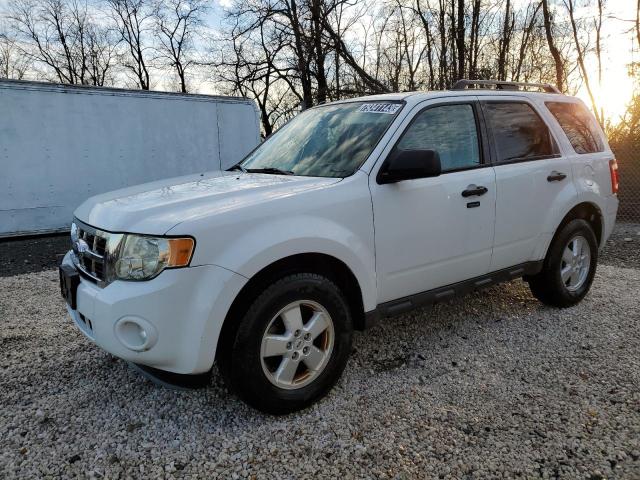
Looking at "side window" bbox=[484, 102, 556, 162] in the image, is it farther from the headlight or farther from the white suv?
the headlight

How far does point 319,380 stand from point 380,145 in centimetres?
147

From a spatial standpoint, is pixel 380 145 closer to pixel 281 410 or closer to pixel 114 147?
pixel 281 410

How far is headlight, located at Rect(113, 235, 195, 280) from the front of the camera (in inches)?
84.0

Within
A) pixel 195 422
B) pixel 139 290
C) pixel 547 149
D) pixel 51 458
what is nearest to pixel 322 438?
pixel 195 422

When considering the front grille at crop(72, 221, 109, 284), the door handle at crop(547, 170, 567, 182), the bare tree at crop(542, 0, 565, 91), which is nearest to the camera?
the front grille at crop(72, 221, 109, 284)

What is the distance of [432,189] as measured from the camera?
2.98 metres

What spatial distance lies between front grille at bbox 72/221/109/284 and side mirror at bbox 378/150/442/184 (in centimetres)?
163

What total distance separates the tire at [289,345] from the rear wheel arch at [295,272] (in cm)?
3

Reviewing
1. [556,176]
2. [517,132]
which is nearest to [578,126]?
[556,176]

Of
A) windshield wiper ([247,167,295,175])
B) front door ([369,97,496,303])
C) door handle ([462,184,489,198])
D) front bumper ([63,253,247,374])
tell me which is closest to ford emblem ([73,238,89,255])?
front bumper ([63,253,247,374])

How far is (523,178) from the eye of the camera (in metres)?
3.51

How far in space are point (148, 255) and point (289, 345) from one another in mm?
871

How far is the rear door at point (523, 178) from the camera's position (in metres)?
3.43

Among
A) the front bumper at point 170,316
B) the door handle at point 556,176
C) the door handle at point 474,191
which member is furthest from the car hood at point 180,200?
the door handle at point 556,176
